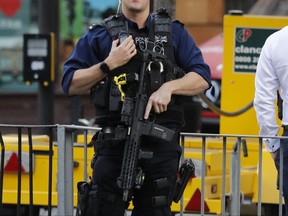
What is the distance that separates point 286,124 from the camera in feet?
18.9

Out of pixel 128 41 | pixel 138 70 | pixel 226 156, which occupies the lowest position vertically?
pixel 226 156

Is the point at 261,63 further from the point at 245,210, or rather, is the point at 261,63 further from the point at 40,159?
the point at 245,210

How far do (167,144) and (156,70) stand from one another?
1.33 feet

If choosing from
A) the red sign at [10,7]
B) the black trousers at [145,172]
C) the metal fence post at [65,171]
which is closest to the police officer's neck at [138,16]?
the black trousers at [145,172]

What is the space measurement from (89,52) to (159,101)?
0.54m

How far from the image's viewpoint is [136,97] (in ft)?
16.8

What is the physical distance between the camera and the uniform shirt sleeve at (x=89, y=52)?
5266 millimetres

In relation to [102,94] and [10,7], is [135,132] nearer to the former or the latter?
[102,94]

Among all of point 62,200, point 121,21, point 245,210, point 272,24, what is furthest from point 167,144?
point 245,210

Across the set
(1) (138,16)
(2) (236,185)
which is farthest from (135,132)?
(2) (236,185)

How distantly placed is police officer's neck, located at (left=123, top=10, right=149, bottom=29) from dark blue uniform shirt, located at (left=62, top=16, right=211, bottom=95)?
0.09 ft

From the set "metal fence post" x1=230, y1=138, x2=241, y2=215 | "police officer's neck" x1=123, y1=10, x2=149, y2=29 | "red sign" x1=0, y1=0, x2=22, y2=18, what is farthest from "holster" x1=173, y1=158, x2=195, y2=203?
"red sign" x1=0, y1=0, x2=22, y2=18

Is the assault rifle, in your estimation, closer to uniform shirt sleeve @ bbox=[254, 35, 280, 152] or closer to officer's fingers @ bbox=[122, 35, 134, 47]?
officer's fingers @ bbox=[122, 35, 134, 47]

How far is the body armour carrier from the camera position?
5137 millimetres
